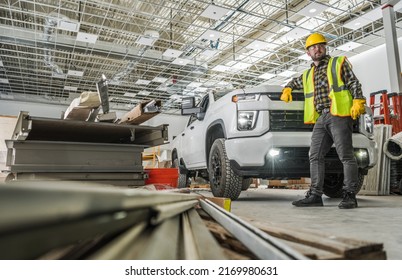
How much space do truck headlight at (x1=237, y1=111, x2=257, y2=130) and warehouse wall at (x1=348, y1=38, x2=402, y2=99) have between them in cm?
1218

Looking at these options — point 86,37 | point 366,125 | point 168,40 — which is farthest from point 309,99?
point 86,37

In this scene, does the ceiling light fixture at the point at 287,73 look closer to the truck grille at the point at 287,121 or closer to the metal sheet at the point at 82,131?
the truck grille at the point at 287,121

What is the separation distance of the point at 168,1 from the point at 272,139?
846 centimetres

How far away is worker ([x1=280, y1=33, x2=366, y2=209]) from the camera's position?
119 inches

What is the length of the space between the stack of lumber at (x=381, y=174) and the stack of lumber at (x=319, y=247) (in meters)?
4.77

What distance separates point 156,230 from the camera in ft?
3.62

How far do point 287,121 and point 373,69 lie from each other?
12.6 m

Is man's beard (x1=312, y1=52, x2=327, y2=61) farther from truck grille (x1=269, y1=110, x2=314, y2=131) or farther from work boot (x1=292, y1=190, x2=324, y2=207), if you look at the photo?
work boot (x1=292, y1=190, x2=324, y2=207)

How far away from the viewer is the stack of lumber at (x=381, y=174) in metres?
5.20

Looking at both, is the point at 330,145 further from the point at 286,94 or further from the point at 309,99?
the point at 286,94

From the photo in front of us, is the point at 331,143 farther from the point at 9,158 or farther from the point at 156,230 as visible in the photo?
the point at 9,158

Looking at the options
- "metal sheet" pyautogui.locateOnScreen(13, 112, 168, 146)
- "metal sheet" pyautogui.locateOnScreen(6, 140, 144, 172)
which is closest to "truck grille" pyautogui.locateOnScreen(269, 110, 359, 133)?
"metal sheet" pyautogui.locateOnScreen(13, 112, 168, 146)

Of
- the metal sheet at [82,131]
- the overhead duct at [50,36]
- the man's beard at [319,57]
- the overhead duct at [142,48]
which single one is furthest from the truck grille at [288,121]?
the overhead duct at [50,36]
